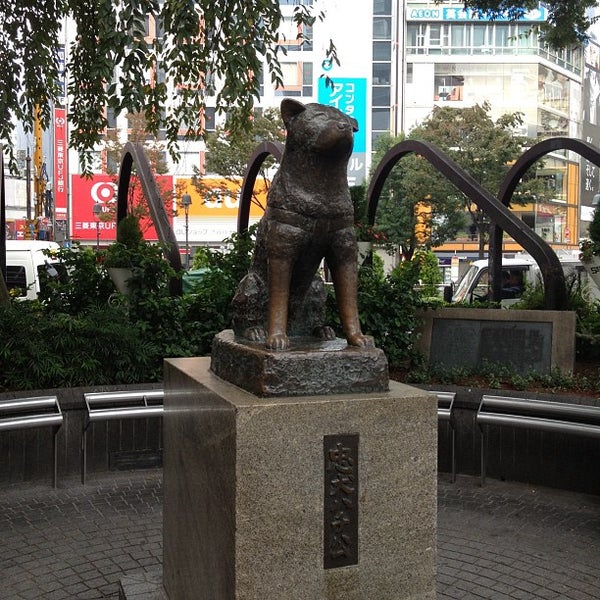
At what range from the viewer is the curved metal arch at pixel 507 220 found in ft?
28.0

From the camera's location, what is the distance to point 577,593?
14.6 feet

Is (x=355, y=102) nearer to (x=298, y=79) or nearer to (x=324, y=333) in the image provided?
(x=298, y=79)

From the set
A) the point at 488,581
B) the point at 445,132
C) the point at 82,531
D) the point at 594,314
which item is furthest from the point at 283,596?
the point at 445,132

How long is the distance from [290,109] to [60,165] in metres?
44.4

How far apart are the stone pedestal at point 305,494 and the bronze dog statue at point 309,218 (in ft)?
1.23

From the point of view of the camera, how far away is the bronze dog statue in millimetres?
3420

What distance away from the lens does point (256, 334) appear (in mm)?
3672

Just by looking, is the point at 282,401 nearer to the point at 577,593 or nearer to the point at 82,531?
the point at 577,593

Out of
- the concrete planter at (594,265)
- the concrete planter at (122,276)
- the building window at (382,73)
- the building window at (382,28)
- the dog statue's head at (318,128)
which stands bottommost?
the concrete planter at (122,276)

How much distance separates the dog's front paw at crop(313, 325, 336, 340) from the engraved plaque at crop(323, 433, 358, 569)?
0.69 m

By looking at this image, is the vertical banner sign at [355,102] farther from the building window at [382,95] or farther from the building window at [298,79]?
the building window at [382,95]

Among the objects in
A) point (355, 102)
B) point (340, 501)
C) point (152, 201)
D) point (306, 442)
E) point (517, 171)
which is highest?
point (355, 102)

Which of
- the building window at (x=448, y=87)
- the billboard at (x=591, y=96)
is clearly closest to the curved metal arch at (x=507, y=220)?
the building window at (x=448, y=87)

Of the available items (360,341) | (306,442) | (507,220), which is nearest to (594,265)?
(507,220)
